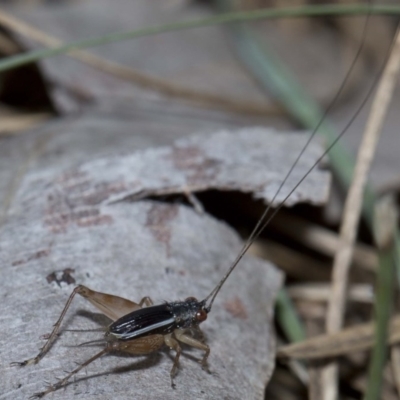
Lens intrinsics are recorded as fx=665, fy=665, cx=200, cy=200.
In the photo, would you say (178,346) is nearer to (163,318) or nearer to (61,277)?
(163,318)

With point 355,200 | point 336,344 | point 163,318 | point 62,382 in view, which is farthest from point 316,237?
point 62,382

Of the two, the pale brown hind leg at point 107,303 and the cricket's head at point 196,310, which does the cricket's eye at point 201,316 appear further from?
the pale brown hind leg at point 107,303

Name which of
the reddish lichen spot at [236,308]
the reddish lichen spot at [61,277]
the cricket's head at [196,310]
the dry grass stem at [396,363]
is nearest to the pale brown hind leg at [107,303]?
the reddish lichen spot at [61,277]

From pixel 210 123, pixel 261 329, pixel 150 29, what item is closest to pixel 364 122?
pixel 210 123

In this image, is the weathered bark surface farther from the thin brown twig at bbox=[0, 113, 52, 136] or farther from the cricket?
the thin brown twig at bbox=[0, 113, 52, 136]

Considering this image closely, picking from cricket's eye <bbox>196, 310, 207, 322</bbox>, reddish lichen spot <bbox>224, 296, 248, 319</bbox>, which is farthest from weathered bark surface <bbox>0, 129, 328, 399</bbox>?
cricket's eye <bbox>196, 310, 207, 322</bbox>

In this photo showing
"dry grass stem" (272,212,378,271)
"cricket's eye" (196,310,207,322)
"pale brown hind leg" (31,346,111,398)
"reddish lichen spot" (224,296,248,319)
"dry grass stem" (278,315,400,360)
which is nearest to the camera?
"pale brown hind leg" (31,346,111,398)
